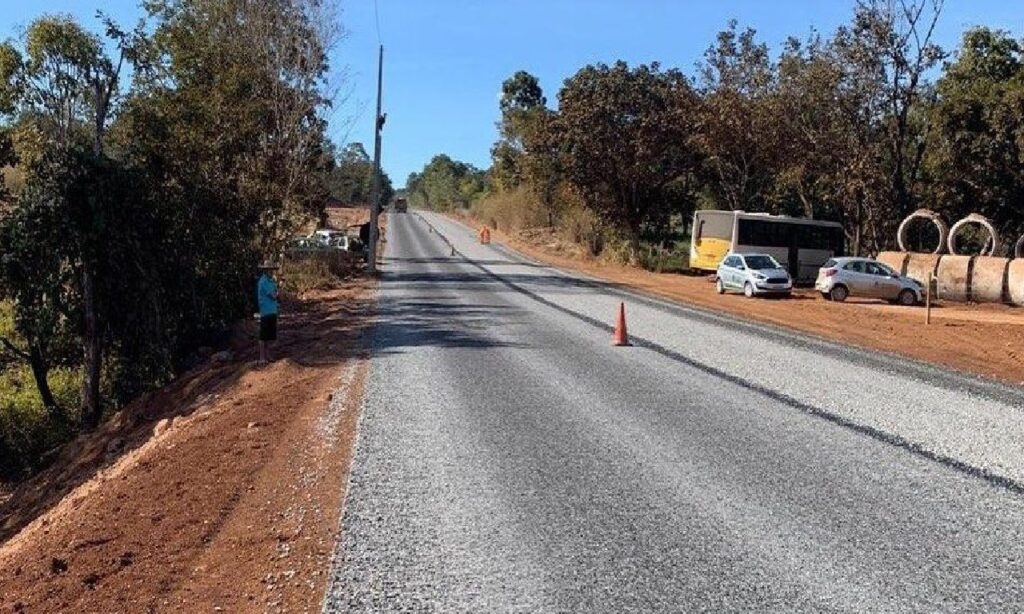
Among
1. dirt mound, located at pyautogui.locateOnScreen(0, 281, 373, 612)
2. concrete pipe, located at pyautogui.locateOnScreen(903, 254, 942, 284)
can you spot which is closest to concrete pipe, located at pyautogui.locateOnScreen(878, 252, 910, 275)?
concrete pipe, located at pyautogui.locateOnScreen(903, 254, 942, 284)

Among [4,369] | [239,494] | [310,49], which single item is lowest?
[4,369]

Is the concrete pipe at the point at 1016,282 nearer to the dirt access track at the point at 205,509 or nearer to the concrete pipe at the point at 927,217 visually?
the concrete pipe at the point at 927,217

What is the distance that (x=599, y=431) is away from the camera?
9047 mm

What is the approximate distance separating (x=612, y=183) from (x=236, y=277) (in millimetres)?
31423

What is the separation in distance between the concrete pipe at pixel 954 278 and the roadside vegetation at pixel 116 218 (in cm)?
2381

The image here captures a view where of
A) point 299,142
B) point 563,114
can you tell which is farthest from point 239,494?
point 563,114

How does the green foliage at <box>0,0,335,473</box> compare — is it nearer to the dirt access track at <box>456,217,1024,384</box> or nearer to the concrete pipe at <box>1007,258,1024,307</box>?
the dirt access track at <box>456,217,1024,384</box>

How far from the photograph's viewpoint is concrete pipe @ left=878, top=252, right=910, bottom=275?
116 feet

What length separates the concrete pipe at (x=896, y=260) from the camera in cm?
3528

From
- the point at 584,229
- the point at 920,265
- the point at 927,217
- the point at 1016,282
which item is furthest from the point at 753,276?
the point at 584,229

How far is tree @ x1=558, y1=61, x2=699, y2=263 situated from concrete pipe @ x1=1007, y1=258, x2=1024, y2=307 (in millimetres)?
18119

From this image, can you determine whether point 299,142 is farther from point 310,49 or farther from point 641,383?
point 641,383

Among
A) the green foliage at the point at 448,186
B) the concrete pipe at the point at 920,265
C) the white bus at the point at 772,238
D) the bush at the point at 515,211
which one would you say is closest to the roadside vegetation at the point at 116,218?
the white bus at the point at 772,238

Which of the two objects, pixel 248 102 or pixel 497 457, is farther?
pixel 248 102
